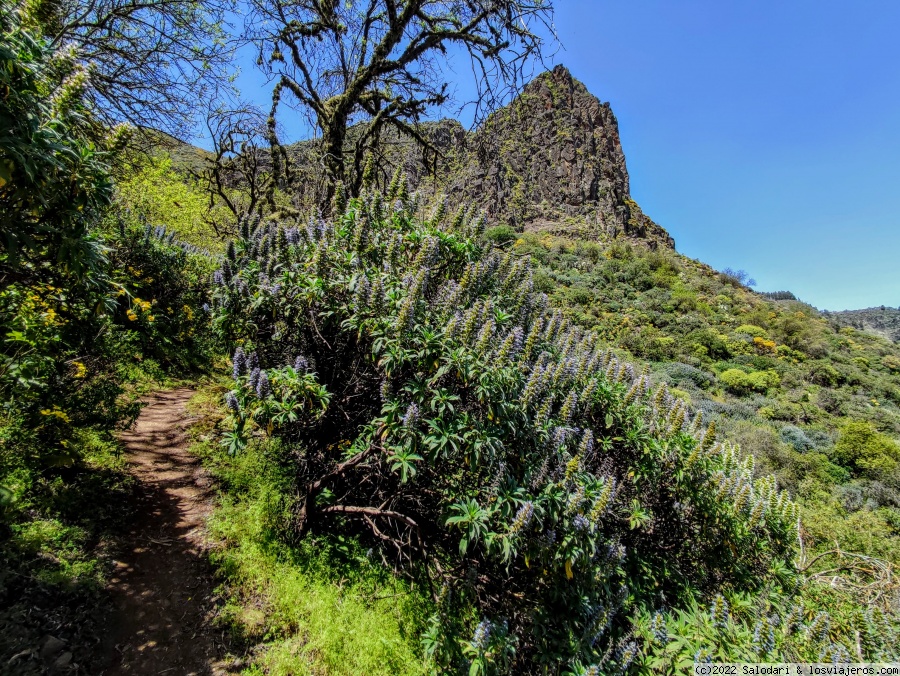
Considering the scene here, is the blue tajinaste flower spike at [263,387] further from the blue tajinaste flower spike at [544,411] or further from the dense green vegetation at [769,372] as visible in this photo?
the dense green vegetation at [769,372]

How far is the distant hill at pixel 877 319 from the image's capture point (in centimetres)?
5837

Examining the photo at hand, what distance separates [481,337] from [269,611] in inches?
109

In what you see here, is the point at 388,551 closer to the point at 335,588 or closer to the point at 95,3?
the point at 335,588

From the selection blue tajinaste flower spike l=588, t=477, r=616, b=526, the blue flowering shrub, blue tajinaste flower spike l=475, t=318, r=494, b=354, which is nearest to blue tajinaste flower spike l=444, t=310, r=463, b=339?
the blue flowering shrub

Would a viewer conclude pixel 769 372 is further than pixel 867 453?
Yes

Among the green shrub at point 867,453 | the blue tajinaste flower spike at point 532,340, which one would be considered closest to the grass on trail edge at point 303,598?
the blue tajinaste flower spike at point 532,340

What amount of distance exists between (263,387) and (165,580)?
1912 mm

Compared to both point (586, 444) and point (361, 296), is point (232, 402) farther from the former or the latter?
point (586, 444)

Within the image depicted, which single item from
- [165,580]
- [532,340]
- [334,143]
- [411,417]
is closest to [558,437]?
[532,340]

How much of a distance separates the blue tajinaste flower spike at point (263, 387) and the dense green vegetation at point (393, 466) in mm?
14

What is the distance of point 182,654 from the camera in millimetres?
2676

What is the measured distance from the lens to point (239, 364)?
2920 millimetres

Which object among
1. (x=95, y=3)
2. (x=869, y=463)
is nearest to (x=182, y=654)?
(x=95, y=3)

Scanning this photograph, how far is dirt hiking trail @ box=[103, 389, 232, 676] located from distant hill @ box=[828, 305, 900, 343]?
3066 inches
